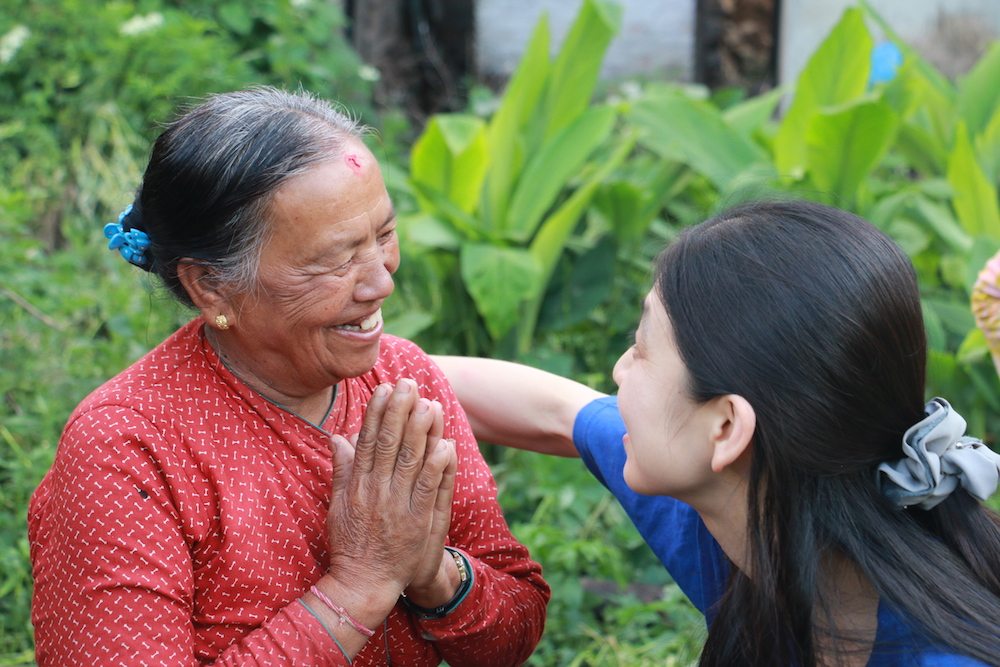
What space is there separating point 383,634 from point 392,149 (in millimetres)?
4410

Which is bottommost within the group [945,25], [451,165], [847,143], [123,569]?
[945,25]

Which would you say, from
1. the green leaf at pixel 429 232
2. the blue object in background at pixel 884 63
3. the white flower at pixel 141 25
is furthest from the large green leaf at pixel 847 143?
the white flower at pixel 141 25

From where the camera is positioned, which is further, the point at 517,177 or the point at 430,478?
the point at 517,177

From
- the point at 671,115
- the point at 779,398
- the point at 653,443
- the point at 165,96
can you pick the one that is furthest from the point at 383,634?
the point at 165,96

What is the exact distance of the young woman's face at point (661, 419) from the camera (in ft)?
6.02

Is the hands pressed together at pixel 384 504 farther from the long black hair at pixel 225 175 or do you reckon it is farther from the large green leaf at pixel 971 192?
the large green leaf at pixel 971 192

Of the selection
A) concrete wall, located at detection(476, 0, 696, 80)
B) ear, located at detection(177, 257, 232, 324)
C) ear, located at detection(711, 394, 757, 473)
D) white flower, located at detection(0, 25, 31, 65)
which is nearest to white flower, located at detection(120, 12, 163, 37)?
white flower, located at detection(0, 25, 31, 65)

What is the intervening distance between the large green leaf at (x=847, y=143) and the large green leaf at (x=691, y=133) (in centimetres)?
36

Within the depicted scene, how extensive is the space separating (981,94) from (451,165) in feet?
7.55

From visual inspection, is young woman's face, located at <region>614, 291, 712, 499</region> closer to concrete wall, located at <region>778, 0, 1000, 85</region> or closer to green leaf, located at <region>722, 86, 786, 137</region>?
green leaf, located at <region>722, 86, 786, 137</region>

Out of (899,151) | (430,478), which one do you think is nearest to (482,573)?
(430,478)

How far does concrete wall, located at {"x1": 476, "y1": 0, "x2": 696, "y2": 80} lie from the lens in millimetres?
7664

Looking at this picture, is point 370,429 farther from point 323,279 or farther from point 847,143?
point 847,143

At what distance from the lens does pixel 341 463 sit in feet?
6.37
